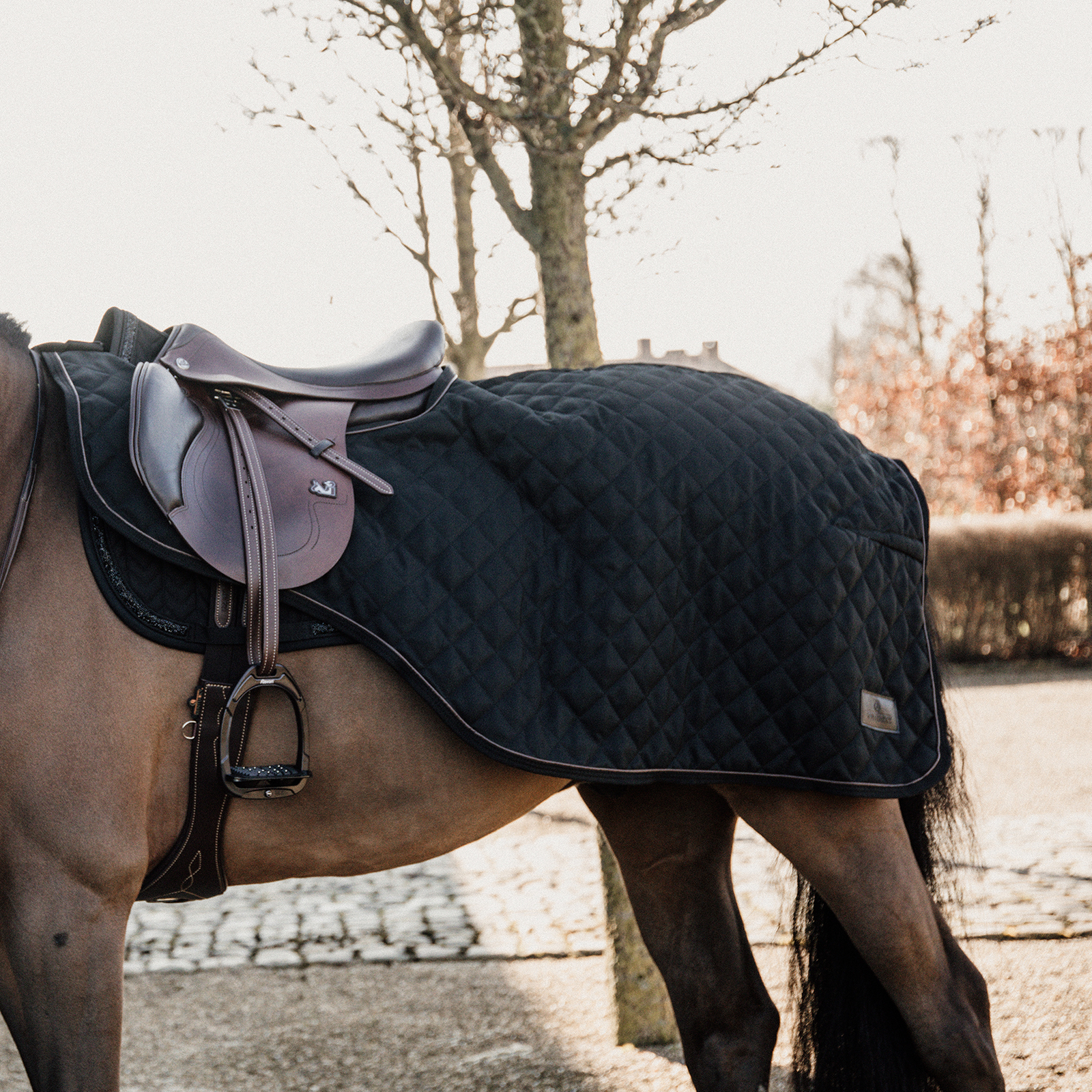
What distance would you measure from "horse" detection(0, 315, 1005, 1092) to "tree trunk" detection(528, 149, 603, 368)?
162cm

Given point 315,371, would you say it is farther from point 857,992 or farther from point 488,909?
point 488,909

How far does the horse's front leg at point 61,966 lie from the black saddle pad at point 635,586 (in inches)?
18.9

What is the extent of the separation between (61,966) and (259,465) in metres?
0.79

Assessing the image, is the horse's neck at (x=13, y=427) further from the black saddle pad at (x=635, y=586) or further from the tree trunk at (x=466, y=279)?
the tree trunk at (x=466, y=279)

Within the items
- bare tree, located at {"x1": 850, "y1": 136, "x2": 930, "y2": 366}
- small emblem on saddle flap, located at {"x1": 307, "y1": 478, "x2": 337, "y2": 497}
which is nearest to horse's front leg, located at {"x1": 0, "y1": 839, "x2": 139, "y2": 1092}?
small emblem on saddle flap, located at {"x1": 307, "y1": 478, "x2": 337, "y2": 497}

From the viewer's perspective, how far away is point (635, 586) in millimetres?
1846

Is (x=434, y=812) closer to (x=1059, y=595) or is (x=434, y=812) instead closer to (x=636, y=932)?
(x=636, y=932)

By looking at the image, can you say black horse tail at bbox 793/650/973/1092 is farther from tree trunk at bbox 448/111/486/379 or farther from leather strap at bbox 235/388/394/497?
tree trunk at bbox 448/111/486/379

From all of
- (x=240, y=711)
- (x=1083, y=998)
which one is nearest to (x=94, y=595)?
(x=240, y=711)

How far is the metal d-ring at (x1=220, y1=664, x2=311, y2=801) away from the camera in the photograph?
1623 mm

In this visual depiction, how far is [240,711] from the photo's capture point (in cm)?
164

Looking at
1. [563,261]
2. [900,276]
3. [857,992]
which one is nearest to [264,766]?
[857,992]

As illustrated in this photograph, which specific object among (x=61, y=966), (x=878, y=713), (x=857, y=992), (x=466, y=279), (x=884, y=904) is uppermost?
(x=466, y=279)

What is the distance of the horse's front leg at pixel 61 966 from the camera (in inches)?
59.1
